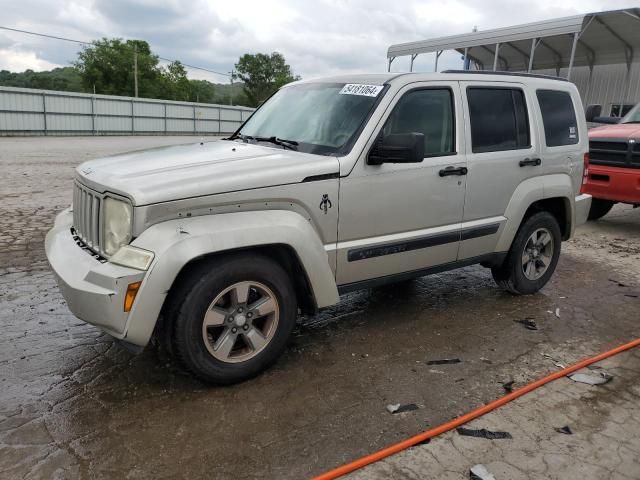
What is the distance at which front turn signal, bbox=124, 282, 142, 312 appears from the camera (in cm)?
262

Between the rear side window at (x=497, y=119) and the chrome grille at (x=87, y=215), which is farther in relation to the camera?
the rear side window at (x=497, y=119)

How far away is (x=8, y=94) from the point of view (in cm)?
2634

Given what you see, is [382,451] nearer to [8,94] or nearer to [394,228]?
[394,228]

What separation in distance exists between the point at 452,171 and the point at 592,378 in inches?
65.8

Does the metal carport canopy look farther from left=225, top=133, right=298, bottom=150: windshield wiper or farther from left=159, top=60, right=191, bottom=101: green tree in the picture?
left=159, top=60, right=191, bottom=101: green tree

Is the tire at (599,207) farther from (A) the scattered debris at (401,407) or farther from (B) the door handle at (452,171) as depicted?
(A) the scattered debris at (401,407)

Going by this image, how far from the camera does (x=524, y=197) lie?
438 centimetres

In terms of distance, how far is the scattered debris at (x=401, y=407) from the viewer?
2902 millimetres

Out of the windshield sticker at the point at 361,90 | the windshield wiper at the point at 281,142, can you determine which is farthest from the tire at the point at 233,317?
the windshield sticker at the point at 361,90

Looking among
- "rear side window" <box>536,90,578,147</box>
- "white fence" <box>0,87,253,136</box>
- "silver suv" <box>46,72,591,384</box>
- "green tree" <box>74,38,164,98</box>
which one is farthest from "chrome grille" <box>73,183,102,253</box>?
"green tree" <box>74,38,164,98</box>

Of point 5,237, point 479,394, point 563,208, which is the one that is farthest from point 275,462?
point 5,237

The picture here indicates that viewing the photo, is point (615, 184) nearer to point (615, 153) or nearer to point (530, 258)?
point (615, 153)

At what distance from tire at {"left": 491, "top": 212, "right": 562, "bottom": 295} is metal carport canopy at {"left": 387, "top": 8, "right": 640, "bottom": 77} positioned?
37.2 feet

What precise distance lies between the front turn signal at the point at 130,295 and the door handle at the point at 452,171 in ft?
7.40
